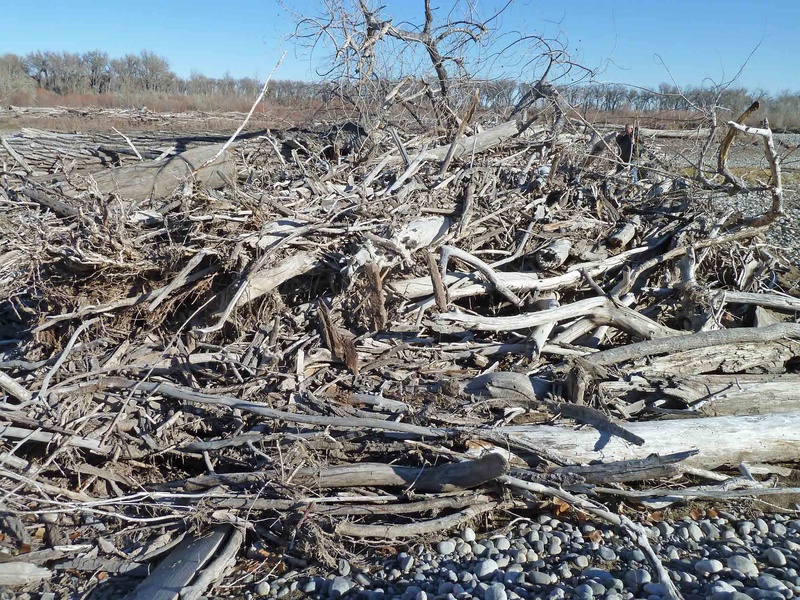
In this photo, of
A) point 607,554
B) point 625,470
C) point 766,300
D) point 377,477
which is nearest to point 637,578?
point 607,554

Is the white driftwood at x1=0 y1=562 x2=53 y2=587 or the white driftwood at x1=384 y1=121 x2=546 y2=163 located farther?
the white driftwood at x1=384 y1=121 x2=546 y2=163

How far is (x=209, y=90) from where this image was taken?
26.8 m

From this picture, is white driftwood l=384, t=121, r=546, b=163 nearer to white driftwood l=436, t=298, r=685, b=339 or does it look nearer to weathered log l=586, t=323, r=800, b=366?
white driftwood l=436, t=298, r=685, b=339


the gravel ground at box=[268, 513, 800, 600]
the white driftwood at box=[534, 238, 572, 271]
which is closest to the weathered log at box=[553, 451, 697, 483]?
the gravel ground at box=[268, 513, 800, 600]

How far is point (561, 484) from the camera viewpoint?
11.5ft

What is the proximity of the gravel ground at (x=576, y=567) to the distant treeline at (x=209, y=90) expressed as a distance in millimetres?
3792

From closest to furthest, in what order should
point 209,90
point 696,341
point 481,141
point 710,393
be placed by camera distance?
point 710,393, point 696,341, point 481,141, point 209,90

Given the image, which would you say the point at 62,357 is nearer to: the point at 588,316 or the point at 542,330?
the point at 542,330

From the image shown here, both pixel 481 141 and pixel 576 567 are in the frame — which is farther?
pixel 481 141

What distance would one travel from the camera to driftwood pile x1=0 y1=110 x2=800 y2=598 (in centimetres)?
339

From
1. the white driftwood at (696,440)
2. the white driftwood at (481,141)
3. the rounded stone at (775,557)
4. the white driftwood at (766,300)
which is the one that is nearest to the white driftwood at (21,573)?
the white driftwood at (696,440)

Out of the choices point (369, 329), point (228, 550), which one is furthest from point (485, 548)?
point (369, 329)

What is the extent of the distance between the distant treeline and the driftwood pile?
75.3 inches

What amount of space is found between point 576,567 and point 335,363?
7.07ft
